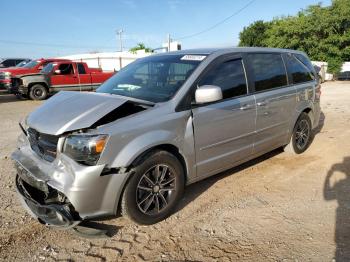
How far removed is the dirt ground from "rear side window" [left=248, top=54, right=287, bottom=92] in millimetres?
1324

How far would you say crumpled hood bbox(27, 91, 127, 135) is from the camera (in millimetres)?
3361

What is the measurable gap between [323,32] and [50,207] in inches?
1043

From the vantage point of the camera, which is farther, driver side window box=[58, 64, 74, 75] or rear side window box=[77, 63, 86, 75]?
rear side window box=[77, 63, 86, 75]

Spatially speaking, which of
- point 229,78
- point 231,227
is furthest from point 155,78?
point 231,227

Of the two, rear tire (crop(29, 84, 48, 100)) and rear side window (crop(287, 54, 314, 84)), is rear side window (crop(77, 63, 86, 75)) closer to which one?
rear tire (crop(29, 84, 48, 100))

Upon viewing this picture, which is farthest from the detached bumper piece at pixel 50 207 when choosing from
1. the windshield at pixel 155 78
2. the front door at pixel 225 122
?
the front door at pixel 225 122

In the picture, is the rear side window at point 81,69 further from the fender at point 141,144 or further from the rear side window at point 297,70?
the fender at point 141,144

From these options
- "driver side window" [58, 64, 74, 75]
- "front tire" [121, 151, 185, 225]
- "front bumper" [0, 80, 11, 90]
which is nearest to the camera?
"front tire" [121, 151, 185, 225]

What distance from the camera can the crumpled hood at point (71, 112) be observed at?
336 cm

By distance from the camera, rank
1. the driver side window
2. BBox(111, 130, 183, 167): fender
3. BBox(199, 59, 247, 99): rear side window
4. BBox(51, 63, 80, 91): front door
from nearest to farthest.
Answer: BBox(111, 130, 183, 167): fender < BBox(199, 59, 247, 99): rear side window < BBox(51, 63, 80, 91): front door < the driver side window

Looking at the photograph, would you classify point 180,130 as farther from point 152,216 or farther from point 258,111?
point 258,111

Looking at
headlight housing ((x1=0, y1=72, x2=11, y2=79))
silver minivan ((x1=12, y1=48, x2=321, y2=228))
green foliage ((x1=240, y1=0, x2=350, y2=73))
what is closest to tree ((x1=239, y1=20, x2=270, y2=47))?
green foliage ((x1=240, y1=0, x2=350, y2=73))

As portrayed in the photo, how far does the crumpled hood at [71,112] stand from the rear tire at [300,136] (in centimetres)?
347

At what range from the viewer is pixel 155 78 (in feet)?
14.5
